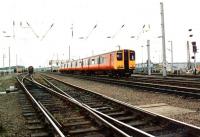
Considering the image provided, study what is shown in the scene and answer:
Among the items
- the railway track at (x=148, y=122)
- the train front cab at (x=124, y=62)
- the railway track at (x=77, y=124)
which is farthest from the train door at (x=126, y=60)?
the railway track at (x=148, y=122)

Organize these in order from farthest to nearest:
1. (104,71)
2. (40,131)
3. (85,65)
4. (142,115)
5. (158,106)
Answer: (85,65) < (104,71) < (158,106) < (142,115) < (40,131)

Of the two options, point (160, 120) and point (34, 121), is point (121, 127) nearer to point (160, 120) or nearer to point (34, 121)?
point (160, 120)

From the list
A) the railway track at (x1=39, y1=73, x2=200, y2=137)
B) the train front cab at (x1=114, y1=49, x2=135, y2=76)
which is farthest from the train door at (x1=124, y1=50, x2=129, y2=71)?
the railway track at (x1=39, y1=73, x2=200, y2=137)

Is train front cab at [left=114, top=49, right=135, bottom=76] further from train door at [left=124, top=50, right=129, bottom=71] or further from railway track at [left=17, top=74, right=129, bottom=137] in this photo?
railway track at [left=17, top=74, right=129, bottom=137]

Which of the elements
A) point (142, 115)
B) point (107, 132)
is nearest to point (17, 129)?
point (107, 132)

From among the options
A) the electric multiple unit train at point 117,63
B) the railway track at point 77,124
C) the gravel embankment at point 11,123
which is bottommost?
the gravel embankment at point 11,123

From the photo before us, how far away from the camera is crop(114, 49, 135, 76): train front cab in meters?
33.6

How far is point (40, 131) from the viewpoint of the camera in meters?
8.76

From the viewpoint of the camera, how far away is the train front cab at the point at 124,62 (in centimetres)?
3362

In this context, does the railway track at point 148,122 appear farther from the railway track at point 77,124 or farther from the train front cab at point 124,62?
the train front cab at point 124,62

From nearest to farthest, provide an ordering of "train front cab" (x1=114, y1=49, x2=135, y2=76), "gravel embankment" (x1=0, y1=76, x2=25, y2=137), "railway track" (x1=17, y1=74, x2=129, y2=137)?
"railway track" (x1=17, y1=74, x2=129, y2=137), "gravel embankment" (x1=0, y1=76, x2=25, y2=137), "train front cab" (x1=114, y1=49, x2=135, y2=76)

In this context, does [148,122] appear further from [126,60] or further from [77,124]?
[126,60]

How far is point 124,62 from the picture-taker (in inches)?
1341

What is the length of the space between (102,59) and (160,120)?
29228 millimetres
